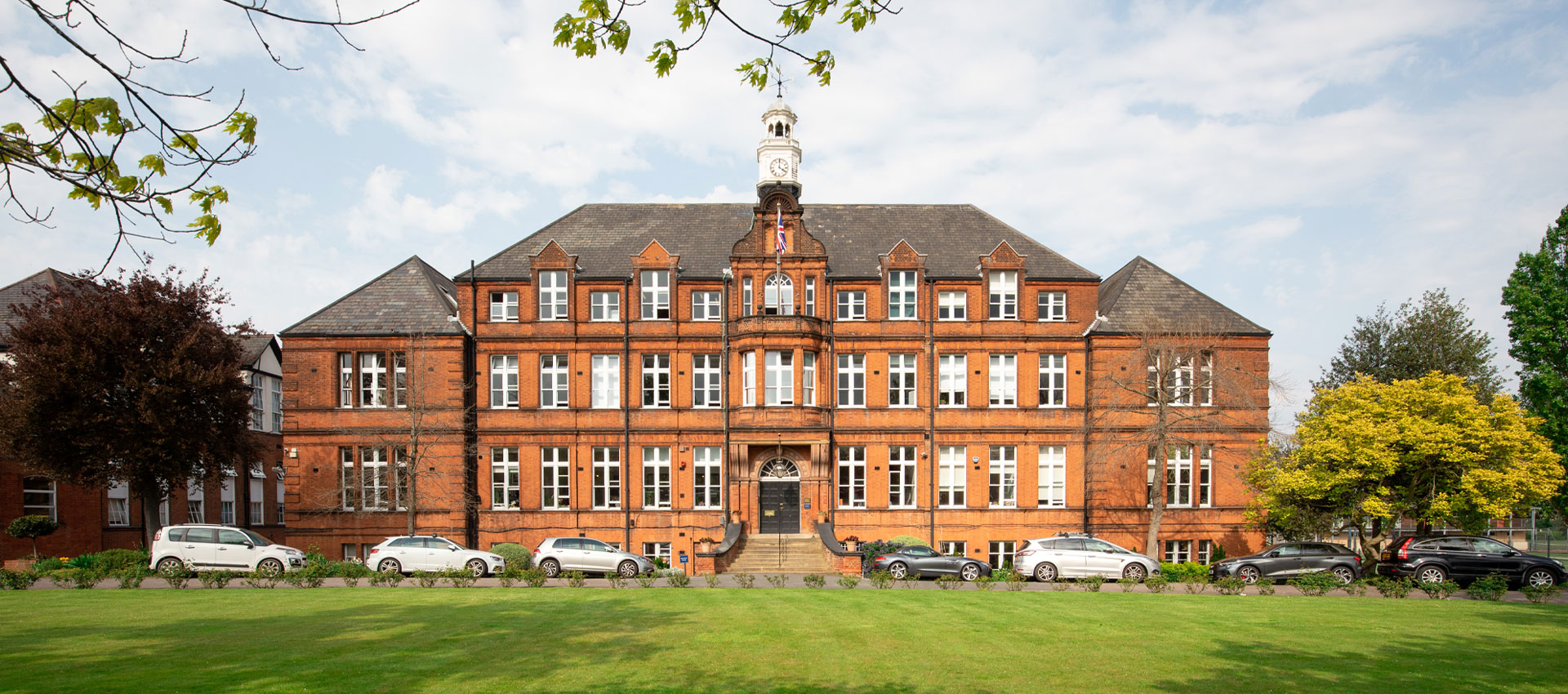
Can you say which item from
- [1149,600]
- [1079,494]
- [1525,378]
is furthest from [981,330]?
[1525,378]

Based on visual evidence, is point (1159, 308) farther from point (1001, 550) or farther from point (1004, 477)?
point (1001, 550)

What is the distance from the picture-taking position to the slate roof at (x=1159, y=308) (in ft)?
118

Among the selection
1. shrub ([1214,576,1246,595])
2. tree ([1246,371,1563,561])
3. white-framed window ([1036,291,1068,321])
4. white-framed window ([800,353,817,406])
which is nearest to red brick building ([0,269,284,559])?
white-framed window ([800,353,817,406])

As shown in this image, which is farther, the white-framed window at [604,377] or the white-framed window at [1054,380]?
the white-framed window at [1054,380]

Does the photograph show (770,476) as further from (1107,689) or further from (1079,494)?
(1107,689)

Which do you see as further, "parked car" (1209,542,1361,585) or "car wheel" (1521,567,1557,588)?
"parked car" (1209,542,1361,585)

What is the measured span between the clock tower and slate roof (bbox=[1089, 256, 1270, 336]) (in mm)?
14013

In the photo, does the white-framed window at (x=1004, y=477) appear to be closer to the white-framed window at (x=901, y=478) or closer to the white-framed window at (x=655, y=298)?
the white-framed window at (x=901, y=478)

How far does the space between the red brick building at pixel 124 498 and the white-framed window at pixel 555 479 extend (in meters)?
10.0

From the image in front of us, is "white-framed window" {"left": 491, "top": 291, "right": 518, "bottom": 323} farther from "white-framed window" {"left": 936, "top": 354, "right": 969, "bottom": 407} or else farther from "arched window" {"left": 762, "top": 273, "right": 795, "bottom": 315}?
"white-framed window" {"left": 936, "top": 354, "right": 969, "bottom": 407}

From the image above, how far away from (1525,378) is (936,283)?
24.6 metres

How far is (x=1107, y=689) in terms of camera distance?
1188 cm

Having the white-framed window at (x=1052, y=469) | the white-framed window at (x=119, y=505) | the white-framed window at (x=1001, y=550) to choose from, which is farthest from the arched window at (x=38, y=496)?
the white-framed window at (x=1052, y=469)

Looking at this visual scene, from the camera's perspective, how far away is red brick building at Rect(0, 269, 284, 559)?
33719mm
